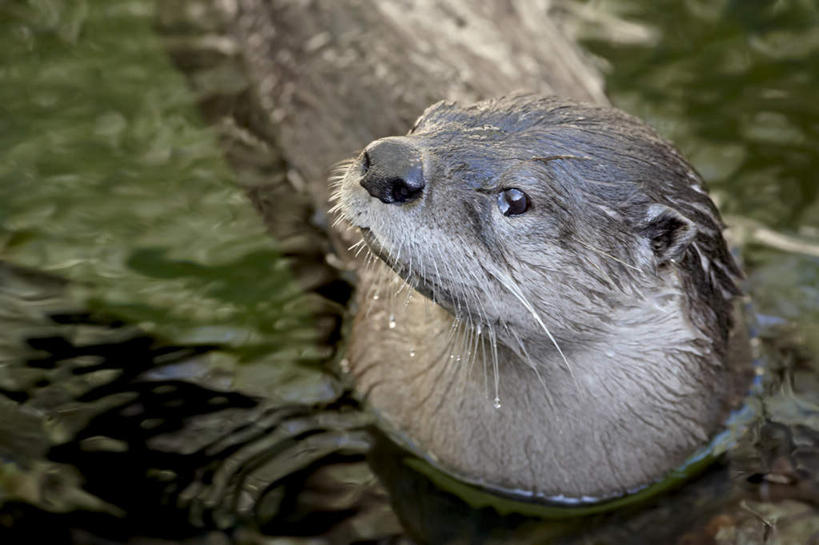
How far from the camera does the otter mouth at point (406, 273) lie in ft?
8.18

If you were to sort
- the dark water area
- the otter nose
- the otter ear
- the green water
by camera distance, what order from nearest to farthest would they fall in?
1. the otter nose
2. the otter ear
3. the dark water area
4. the green water

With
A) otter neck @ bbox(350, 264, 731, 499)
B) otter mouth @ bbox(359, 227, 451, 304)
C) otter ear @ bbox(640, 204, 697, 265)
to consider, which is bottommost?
otter neck @ bbox(350, 264, 731, 499)

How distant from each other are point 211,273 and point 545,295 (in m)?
1.55

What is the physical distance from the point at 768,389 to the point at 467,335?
3.75ft

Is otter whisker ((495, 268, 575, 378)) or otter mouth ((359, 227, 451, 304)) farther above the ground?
otter mouth ((359, 227, 451, 304))

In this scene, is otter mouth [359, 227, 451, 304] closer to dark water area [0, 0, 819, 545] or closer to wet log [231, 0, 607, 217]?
dark water area [0, 0, 819, 545]

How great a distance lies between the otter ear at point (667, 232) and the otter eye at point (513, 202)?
1.01 ft

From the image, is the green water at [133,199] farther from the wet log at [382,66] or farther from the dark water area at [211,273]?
the wet log at [382,66]

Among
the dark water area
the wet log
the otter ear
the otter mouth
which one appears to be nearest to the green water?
the dark water area

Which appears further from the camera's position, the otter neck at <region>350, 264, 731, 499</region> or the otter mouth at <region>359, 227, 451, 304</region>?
the otter neck at <region>350, 264, 731, 499</region>

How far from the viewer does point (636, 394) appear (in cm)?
283

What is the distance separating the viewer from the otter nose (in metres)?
2.39

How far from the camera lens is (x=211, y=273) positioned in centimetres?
377

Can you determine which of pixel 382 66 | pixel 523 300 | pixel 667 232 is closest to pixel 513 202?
pixel 523 300
